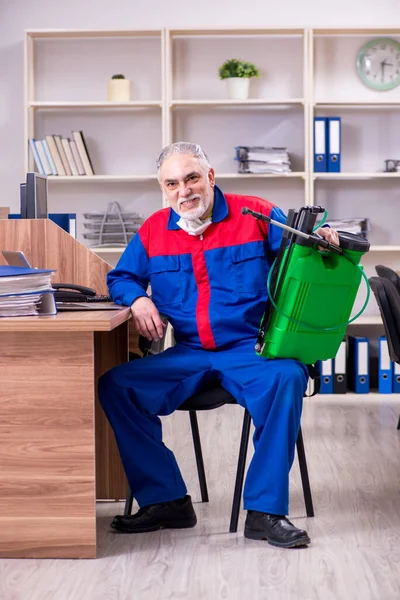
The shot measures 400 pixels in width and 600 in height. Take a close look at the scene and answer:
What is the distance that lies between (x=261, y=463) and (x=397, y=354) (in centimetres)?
113

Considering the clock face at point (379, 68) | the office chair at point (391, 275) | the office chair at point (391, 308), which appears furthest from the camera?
the clock face at point (379, 68)

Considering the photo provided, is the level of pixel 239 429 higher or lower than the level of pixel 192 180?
lower

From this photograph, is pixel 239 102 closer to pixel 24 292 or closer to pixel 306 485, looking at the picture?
pixel 306 485

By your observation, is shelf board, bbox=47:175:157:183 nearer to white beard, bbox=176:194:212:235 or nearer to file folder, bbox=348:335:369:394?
file folder, bbox=348:335:369:394

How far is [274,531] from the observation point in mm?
2486

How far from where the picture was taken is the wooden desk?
2.34m

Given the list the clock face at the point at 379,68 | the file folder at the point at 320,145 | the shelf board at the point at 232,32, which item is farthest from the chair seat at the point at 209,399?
the clock face at the point at 379,68

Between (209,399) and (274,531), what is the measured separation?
1.37 feet

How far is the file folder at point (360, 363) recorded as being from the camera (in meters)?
5.21

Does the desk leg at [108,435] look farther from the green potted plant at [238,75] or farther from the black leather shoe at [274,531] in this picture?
the green potted plant at [238,75]

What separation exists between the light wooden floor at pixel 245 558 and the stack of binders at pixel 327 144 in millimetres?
2310

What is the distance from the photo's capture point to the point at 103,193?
219 inches

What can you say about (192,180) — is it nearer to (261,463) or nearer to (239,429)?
(261,463)

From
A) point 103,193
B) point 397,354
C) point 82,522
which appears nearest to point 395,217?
point 103,193
